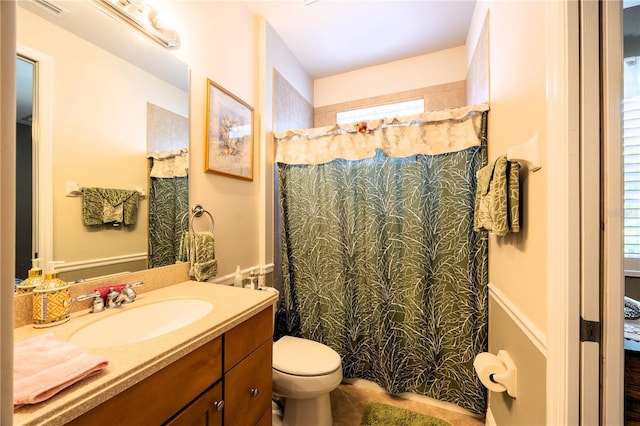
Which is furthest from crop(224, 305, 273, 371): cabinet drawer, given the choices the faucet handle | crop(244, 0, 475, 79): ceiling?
crop(244, 0, 475, 79): ceiling

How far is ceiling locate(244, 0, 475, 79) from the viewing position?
1.74 metres

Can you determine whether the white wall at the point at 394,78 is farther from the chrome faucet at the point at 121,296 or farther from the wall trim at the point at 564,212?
the chrome faucet at the point at 121,296

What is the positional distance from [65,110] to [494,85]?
1.93 m

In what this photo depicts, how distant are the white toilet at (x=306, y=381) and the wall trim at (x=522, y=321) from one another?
88 centimetres

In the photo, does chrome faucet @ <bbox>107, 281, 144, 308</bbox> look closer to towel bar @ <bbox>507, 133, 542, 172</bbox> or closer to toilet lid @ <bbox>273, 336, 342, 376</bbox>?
toilet lid @ <bbox>273, 336, 342, 376</bbox>

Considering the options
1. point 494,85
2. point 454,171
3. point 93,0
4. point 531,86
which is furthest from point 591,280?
point 93,0

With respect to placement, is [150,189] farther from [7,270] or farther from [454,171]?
[454,171]

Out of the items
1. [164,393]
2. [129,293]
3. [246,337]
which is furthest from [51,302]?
[246,337]

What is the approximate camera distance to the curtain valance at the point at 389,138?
1552 millimetres

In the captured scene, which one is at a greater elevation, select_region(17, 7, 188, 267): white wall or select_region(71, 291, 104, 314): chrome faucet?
select_region(17, 7, 188, 267): white wall

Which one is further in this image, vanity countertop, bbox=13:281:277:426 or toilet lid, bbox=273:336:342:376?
toilet lid, bbox=273:336:342:376

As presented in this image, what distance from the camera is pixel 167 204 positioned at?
1.25 m

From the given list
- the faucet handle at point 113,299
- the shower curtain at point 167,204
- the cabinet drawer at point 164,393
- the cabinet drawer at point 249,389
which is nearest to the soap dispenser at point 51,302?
the faucet handle at point 113,299

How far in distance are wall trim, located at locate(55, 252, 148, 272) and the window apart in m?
2.06
